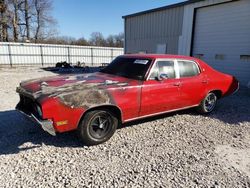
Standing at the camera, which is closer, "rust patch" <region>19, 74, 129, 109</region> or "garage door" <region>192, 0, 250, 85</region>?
"rust patch" <region>19, 74, 129, 109</region>

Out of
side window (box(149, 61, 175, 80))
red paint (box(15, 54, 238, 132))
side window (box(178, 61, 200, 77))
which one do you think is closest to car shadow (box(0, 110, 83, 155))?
red paint (box(15, 54, 238, 132))

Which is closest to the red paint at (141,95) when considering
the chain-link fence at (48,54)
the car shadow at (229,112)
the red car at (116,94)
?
the red car at (116,94)

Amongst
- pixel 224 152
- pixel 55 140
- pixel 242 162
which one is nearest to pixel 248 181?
pixel 242 162

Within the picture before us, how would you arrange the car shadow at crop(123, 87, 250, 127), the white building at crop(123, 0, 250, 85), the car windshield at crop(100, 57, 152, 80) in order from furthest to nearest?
the white building at crop(123, 0, 250, 85)
the car shadow at crop(123, 87, 250, 127)
the car windshield at crop(100, 57, 152, 80)

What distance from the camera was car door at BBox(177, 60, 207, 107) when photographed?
4.85m

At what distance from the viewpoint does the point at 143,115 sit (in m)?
4.29

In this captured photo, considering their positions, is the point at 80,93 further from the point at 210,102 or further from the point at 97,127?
the point at 210,102

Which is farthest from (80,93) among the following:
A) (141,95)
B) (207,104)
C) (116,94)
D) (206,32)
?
(206,32)

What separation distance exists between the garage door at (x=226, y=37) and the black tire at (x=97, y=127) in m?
9.16

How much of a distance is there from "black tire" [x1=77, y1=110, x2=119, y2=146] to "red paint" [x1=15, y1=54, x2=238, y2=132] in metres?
0.15

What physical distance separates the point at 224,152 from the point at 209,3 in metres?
10.4

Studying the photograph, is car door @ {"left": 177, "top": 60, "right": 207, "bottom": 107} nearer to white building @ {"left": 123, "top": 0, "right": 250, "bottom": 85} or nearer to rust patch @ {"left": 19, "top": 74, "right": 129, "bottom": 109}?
rust patch @ {"left": 19, "top": 74, "right": 129, "bottom": 109}

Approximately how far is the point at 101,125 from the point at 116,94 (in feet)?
2.02

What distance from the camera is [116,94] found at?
12.3 feet
